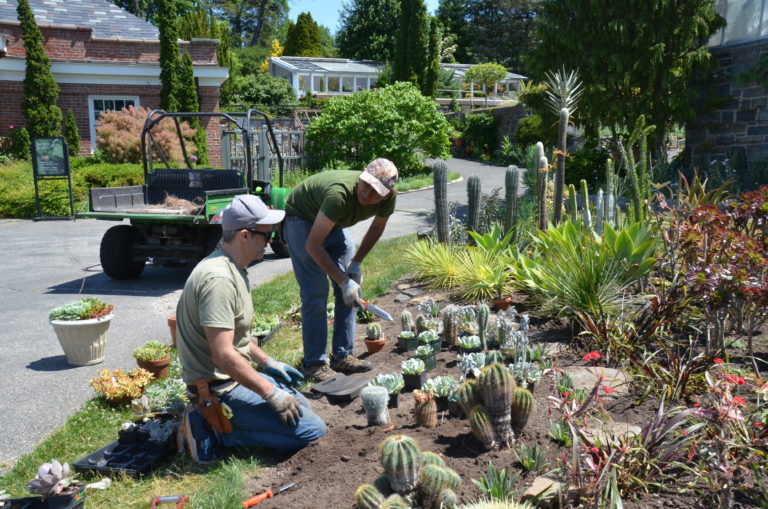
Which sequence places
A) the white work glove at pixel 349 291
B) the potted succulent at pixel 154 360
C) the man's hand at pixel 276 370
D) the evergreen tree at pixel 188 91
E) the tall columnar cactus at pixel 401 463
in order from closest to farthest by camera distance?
the tall columnar cactus at pixel 401 463 < the man's hand at pixel 276 370 < the white work glove at pixel 349 291 < the potted succulent at pixel 154 360 < the evergreen tree at pixel 188 91

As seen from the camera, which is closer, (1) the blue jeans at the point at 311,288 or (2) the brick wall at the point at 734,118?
(1) the blue jeans at the point at 311,288

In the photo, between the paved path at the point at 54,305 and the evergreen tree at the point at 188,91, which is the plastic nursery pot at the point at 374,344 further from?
the evergreen tree at the point at 188,91

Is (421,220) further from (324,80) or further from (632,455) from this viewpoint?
(324,80)

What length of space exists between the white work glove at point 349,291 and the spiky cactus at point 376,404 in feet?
3.07

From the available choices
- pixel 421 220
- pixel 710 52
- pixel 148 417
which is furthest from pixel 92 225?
pixel 710 52

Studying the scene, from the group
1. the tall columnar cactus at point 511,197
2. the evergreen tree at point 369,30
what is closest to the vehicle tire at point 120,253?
the tall columnar cactus at point 511,197

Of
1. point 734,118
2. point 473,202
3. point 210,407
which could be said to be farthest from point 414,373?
point 734,118

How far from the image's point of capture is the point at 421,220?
46.0ft

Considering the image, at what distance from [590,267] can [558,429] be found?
6.98ft

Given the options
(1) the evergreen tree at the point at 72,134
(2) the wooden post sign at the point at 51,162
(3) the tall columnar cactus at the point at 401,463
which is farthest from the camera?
(1) the evergreen tree at the point at 72,134

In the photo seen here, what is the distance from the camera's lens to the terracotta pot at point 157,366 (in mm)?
5207

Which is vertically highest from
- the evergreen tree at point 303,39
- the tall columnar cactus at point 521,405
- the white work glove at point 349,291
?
the evergreen tree at point 303,39

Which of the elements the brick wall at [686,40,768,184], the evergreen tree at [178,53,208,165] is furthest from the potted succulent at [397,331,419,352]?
the evergreen tree at [178,53,208,165]

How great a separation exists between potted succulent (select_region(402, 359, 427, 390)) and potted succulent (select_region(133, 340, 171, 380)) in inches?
79.7
